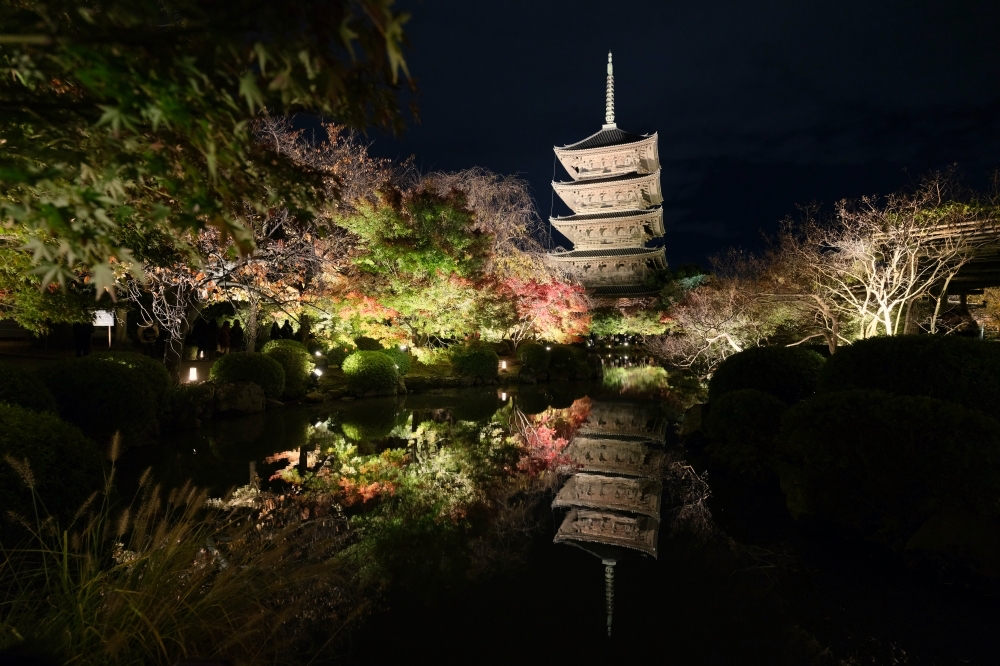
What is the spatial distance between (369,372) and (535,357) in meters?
8.67

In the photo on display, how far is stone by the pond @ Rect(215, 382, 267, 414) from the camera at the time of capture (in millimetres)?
10578

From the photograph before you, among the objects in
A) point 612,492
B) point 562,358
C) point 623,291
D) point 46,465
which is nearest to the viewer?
point 46,465

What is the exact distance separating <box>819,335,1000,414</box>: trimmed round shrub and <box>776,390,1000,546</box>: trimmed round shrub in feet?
2.43

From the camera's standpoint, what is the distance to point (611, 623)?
3537 mm

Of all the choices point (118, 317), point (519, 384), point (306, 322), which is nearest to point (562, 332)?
point (519, 384)

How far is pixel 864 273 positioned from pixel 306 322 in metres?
15.8

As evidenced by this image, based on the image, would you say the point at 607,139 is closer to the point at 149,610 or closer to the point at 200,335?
the point at 200,335


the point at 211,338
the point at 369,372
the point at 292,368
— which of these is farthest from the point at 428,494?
the point at 211,338

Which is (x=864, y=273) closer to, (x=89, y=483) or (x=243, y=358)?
(x=89, y=483)

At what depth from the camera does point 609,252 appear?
3247 cm

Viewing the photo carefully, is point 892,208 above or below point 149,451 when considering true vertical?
above

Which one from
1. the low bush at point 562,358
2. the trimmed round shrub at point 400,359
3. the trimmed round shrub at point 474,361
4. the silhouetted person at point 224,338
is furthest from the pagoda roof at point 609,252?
the silhouetted person at point 224,338

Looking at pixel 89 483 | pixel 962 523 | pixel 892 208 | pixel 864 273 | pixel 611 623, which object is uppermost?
pixel 892 208

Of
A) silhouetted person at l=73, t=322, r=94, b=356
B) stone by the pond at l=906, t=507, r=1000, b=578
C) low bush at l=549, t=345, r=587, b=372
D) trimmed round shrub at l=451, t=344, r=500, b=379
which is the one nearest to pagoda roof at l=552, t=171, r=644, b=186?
low bush at l=549, t=345, r=587, b=372
